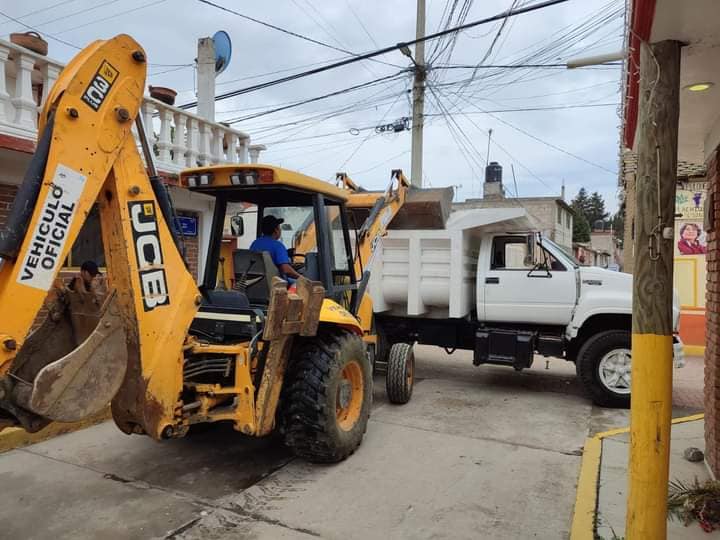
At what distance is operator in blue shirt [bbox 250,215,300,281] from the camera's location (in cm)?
492

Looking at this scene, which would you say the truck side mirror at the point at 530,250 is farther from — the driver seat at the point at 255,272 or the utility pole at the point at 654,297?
the utility pole at the point at 654,297

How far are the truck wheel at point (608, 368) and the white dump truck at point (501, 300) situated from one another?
0.5 inches

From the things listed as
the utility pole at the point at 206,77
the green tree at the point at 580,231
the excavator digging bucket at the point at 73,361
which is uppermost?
the green tree at the point at 580,231

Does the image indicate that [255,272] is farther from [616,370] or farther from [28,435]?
[616,370]

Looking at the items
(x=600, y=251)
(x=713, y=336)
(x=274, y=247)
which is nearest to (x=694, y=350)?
(x=713, y=336)

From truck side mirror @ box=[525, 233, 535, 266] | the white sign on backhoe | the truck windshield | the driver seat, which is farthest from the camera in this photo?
truck side mirror @ box=[525, 233, 535, 266]

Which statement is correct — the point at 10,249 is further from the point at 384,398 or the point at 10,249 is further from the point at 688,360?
the point at 688,360

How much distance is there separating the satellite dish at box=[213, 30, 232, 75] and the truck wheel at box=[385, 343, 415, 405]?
19.6 ft

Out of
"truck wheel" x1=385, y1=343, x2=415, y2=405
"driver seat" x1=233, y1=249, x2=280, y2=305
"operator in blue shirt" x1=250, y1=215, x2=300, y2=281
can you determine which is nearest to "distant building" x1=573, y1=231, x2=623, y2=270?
"truck wheel" x1=385, y1=343, x2=415, y2=405

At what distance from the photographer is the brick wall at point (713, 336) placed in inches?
161

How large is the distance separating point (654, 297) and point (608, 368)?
4653 millimetres

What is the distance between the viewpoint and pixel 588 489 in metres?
4.18

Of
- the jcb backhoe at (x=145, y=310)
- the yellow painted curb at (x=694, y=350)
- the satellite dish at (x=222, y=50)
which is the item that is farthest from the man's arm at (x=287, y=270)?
the yellow painted curb at (x=694, y=350)

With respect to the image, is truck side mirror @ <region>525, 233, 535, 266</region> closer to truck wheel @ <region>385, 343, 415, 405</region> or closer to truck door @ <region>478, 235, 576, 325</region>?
truck door @ <region>478, 235, 576, 325</region>
